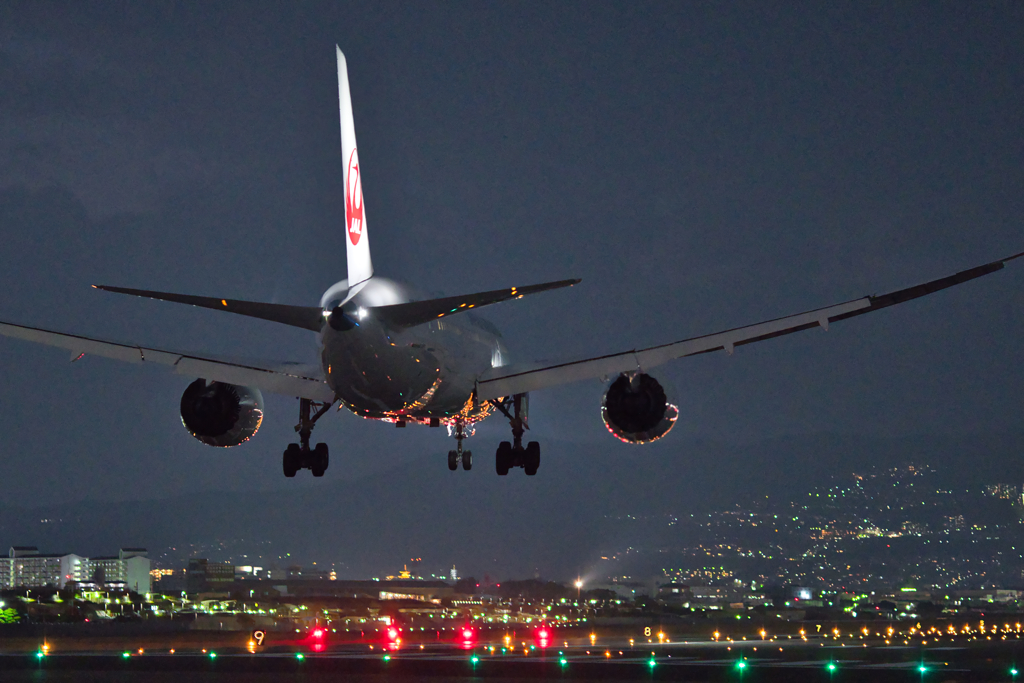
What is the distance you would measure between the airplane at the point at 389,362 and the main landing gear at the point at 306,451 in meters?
0.03

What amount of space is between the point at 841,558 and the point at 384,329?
126m

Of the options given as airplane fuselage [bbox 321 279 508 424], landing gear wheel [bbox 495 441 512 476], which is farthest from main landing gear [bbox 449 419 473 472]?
airplane fuselage [bbox 321 279 508 424]

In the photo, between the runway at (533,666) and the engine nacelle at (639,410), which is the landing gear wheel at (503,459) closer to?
the engine nacelle at (639,410)

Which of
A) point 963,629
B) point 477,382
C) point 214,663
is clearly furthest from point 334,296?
point 963,629

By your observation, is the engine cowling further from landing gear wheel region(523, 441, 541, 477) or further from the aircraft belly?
landing gear wheel region(523, 441, 541, 477)

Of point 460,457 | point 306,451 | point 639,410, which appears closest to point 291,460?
point 306,451

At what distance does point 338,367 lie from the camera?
77.0 ft

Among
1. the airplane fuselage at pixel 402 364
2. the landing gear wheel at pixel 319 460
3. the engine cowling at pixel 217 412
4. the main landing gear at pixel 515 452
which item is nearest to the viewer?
the airplane fuselage at pixel 402 364

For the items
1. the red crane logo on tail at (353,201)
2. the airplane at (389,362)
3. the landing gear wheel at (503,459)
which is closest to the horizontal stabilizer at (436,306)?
the airplane at (389,362)

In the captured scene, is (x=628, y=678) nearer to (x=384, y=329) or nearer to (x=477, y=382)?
(x=477, y=382)

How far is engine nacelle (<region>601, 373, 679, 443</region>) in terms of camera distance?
99.6 ft

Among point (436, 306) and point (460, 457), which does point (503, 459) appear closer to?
point (460, 457)

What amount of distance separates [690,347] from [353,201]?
9885 mm

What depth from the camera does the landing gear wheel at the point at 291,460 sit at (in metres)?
31.0
